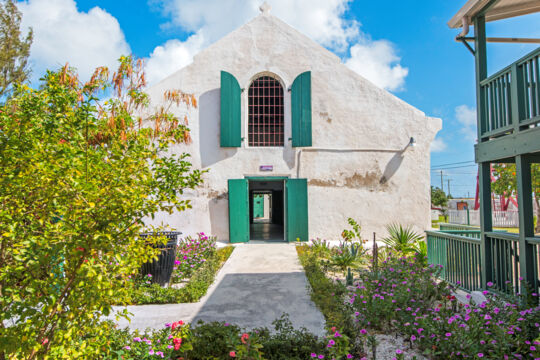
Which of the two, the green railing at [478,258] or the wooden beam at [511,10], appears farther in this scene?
the wooden beam at [511,10]

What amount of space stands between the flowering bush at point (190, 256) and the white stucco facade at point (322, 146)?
2.32m

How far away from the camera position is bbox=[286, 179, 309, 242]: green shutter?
10.8 m

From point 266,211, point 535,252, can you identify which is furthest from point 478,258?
point 266,211

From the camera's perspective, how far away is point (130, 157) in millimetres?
2219

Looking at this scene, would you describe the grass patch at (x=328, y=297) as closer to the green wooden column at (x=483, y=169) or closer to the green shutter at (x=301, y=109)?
the green wooden column at (x=483, y=169)

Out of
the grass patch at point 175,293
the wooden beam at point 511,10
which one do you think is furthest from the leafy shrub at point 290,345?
the wooden beam at point 511,10

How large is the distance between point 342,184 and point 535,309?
7.57 meters

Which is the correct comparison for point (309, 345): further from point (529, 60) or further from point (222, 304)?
point (529, 60)

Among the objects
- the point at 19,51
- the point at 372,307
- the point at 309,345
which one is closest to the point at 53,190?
the point at 309,345

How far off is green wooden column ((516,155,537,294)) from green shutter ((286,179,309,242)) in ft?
22.3

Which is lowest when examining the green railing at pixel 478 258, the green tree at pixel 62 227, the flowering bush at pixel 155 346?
the flowering bush at pixel 155 346

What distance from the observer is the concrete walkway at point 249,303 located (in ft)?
14.4

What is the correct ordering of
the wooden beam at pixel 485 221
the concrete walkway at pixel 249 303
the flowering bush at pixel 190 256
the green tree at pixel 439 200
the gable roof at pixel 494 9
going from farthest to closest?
the green tree at pixel 439 200 → the flowering bush at pixel 190 256 → the gable roof at pixel 494 9 → the wooden beam at pixel 485 221 → the concrete walkway at pixel 249 303

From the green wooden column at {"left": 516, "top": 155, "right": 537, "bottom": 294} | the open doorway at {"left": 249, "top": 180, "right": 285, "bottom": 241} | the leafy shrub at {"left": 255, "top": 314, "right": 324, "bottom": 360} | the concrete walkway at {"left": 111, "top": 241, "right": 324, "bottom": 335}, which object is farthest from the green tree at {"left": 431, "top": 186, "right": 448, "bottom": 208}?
the leafy shrub at {"left": 255, "top": 314, "right": 324, "bottom": 360}
